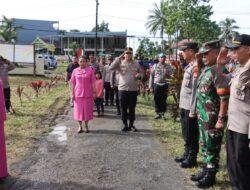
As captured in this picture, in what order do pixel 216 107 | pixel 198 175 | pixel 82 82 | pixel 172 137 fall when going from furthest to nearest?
pixel 82 82 → pixel 172 137 → pixel 198 175 → pixel 216 107

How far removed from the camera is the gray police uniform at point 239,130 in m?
4.93

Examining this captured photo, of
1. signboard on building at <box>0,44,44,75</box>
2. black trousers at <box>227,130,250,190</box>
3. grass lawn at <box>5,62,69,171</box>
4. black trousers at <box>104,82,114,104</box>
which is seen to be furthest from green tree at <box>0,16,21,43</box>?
black trousers at <box>227,130,250,190</box>

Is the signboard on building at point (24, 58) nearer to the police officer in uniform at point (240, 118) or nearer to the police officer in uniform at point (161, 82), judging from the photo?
the police officer in uniform at point (161, 82)

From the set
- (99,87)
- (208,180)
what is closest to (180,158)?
(208,180)

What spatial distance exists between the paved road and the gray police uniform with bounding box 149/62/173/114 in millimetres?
2493

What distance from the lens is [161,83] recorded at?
12930mm

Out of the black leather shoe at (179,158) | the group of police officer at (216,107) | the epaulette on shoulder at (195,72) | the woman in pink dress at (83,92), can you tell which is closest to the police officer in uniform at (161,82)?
the woman in pink dress at (83,92)

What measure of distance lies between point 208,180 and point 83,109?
15.9ft

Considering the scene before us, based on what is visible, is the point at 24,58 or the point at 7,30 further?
the point at 7,30

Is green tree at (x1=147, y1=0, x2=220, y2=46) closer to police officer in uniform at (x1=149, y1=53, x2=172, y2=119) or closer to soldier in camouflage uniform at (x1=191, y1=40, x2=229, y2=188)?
police officer in uniform at (x1=149, y1=53, x2=172, y2=119)

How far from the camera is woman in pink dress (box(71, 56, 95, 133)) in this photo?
34.6 feet

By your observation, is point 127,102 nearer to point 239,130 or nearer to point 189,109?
point 189,109

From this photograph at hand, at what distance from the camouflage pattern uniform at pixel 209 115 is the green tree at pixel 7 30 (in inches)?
2441

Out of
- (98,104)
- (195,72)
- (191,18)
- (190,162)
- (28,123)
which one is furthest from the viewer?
(191,18)
